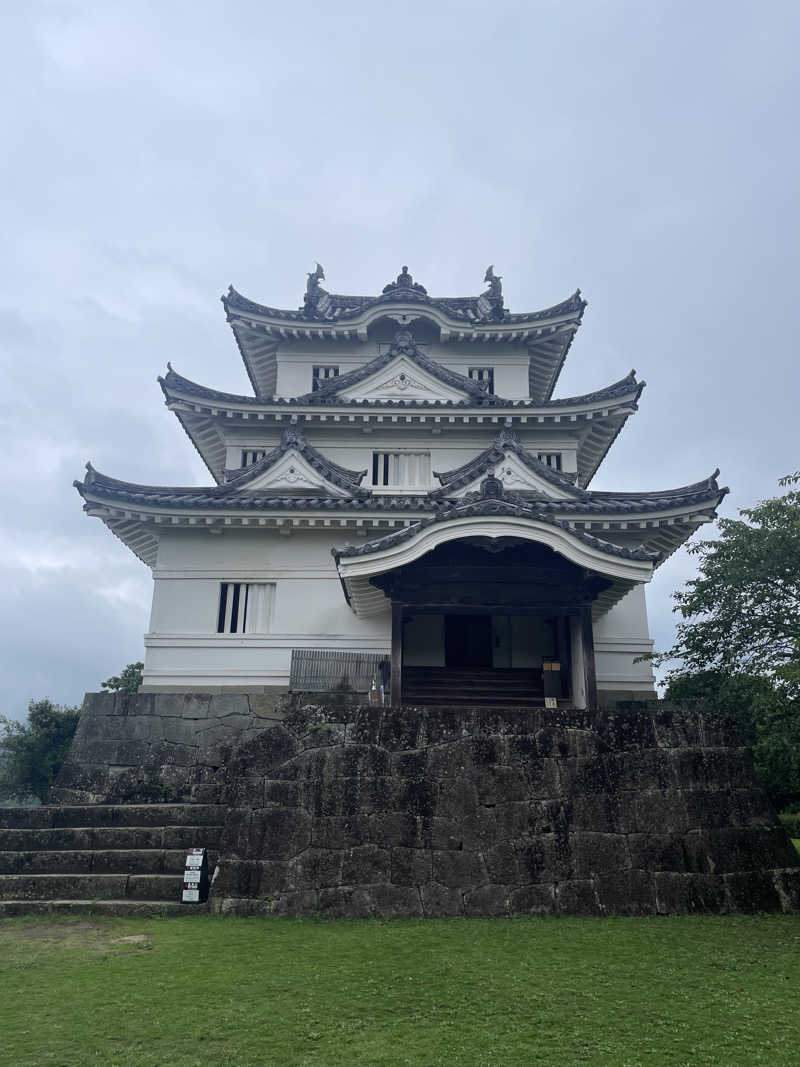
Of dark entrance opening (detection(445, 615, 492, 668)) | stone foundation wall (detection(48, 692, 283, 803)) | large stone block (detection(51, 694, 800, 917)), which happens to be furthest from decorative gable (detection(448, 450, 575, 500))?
large stone block (detection(51, 694, 800, 917))

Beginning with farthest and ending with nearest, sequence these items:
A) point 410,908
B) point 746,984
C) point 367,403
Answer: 1. point 367,403
2. point 410,908
3. point 746,984

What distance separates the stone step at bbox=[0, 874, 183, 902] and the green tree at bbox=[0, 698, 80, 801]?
27.8ft

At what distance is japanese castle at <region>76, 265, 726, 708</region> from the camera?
44.9ft

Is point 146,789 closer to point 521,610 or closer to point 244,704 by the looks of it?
point 244,704

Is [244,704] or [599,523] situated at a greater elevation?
[599,523]

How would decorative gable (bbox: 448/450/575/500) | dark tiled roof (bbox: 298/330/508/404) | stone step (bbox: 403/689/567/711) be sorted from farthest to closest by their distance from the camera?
dark tiled roof (bbox: 298/330/508/404), decorative gable (bbox: 448/450/575/500), stone step (bbox: 403/689/567/711)

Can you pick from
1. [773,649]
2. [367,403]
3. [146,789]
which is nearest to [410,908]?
[146,789]

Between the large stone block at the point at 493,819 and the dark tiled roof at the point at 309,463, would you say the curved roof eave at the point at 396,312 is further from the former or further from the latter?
the large stone block at the point at 493,819

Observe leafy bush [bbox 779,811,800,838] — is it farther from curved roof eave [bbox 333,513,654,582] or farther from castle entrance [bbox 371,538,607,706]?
curved roof eave [bbox 333,513,654,582]

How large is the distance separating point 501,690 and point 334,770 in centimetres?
617

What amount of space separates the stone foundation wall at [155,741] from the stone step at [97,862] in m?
2.73

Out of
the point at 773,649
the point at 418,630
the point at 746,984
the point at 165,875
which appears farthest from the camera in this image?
the point at 418,630

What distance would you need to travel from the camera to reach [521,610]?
1374 centimetres

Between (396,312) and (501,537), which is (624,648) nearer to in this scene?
(501,537)
